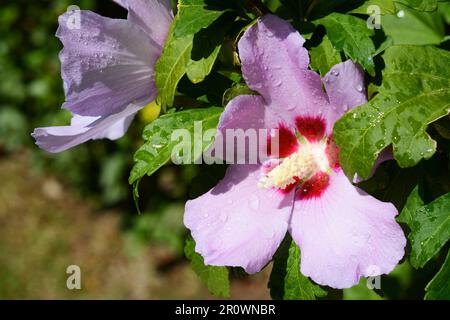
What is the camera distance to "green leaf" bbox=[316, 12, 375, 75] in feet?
3.52

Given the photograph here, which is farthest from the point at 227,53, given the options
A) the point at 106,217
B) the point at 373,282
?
the point at 106,217

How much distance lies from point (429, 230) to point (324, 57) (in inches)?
12.4

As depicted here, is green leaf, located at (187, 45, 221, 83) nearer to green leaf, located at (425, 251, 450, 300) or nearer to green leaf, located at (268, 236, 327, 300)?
green leaf, located at (268, 236, 327, 300)

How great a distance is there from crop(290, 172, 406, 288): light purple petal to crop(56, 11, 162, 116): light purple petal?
0.36m

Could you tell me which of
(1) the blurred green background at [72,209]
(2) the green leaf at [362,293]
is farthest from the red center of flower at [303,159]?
(1) the blurred green background at [72,209]

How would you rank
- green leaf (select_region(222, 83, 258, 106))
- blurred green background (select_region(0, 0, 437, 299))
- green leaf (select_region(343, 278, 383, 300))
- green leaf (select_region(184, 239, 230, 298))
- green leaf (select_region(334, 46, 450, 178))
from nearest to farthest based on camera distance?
green leaf (select_region(334, 46, 450, 178)) → green leaf (select_region(222, 83, 258, 106)) → green leaf (select_region(184, 239, 230, 298)) → green leaf (select_region(343, 278, 383, 300)) → blurred green background (select_region(0, 0, 437, 299))

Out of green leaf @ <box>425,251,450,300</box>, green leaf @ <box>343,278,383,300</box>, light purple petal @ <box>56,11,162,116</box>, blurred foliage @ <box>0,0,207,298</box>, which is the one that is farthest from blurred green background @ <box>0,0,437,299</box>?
green leaf @ <box>425,251,450,300</box>

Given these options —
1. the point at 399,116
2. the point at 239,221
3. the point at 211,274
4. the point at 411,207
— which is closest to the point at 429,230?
the point at 411,207

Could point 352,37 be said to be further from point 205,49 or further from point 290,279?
point 290,279

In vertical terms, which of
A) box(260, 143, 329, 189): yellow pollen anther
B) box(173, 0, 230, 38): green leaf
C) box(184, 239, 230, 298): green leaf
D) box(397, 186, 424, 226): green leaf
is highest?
box(173, 0, 230, 38): green leaf

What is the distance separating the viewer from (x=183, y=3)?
3.82ft
